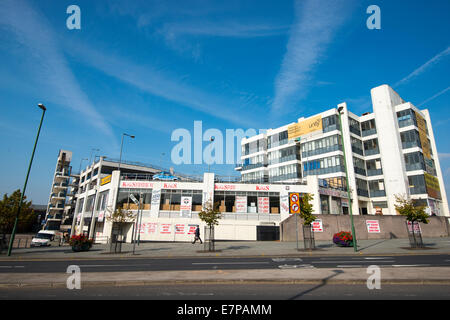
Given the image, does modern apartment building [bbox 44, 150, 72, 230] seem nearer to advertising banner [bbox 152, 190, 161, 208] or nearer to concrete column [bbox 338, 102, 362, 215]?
advertising banner [bbox 152, 190, 161, 208]

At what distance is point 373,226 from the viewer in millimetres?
29281

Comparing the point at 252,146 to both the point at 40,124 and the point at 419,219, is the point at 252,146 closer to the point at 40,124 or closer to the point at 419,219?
the point at 419,219

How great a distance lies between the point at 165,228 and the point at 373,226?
24986 mm

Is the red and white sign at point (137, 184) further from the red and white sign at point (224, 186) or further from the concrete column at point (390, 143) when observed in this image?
the concrete column at point (390, 143)

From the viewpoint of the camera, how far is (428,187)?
41062 mm

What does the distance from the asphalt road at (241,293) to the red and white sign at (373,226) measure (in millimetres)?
23941

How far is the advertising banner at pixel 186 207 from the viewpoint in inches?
1264

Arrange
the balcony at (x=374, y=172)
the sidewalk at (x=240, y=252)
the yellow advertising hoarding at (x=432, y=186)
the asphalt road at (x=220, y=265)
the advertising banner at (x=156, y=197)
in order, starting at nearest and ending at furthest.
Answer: the asphalt road at (x=220, y=265) → the sidewalk at (x=240, y=252) → the advertising banner at (x=156, y=197) → the yellow advertising hoarding at (x=432, y=186) → the balcony at (x=374, y=172)

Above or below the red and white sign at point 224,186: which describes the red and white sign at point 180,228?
below

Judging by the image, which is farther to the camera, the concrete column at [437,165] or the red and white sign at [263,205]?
the concrete column at [437,165]

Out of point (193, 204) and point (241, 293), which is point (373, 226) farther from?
point (241, 293)

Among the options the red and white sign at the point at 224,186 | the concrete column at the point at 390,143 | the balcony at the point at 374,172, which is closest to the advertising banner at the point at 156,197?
the red and white sign at the point at 224,186

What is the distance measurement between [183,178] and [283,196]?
14.2m

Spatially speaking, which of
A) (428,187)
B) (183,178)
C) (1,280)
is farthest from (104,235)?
(428,187)
